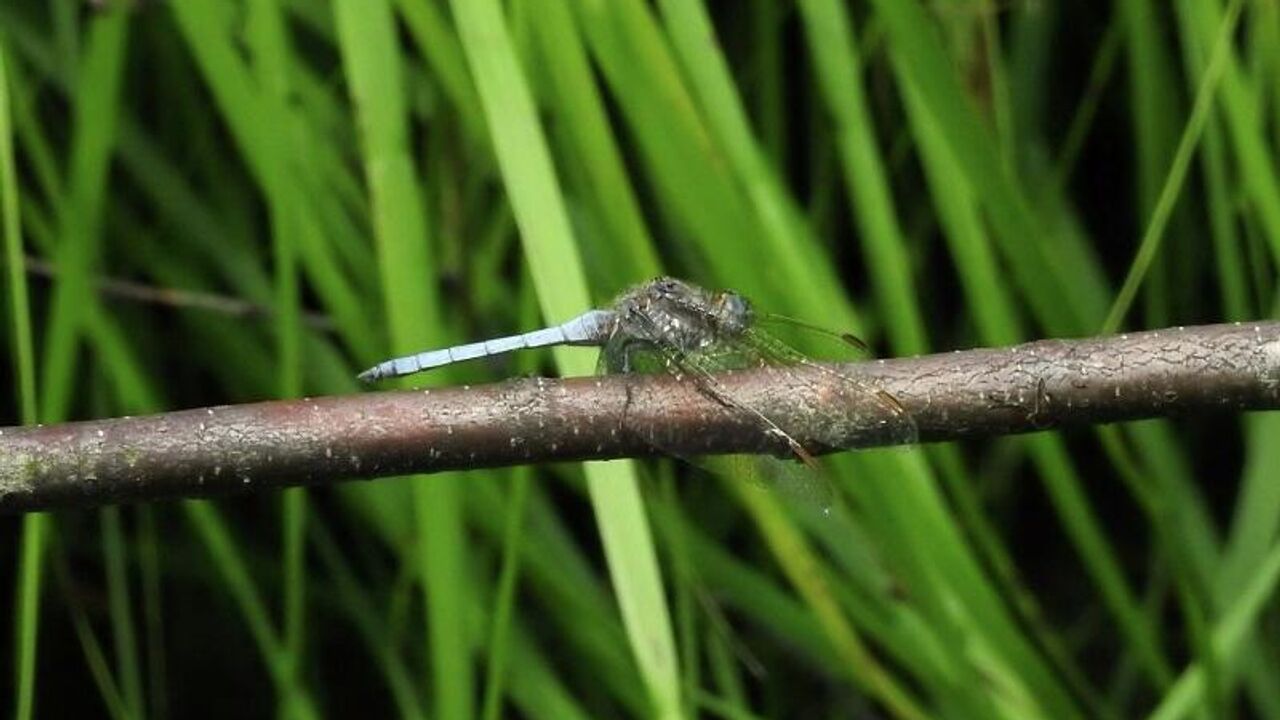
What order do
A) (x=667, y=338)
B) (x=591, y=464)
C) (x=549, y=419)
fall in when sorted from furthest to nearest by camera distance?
1. (x=667, y=338)
2. (x=591, y=464)
3. (x=549, y=419)

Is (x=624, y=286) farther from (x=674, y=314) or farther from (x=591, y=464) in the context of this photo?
(x=591, y=464)

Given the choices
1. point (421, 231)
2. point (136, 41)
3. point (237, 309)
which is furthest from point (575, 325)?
point (136, 41)

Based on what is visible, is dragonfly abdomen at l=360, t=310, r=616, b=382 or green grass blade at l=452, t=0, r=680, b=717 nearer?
green grass blade at l=452, t=0, r=680, b=717

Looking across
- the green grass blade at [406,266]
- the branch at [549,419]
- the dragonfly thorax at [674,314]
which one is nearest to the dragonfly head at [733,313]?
the dragonfly thorax at [674,314]

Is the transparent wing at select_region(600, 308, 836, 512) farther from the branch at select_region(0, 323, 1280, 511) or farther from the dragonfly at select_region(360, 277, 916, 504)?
the branch at select_region(0, 323, 1280, 511)

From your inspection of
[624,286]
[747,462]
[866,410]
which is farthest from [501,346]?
[866,410]

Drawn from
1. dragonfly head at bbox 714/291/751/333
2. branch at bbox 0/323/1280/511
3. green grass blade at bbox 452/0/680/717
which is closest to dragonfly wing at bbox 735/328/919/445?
branch at bbox 0/323/1280/511

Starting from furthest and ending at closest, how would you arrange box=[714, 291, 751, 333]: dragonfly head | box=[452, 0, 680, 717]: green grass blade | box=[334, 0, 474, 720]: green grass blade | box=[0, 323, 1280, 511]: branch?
box=[714, 291, 751, 333]: dragonfly head, box=[334, 0, 474, 720]: green grass blade, box=[452, 0, 680, 717]: green grass blade, box=[0, 323, 1280, 511]: branch

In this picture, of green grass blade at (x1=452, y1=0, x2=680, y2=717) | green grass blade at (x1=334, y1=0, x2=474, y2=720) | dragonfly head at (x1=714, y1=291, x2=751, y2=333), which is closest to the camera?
green grass blade at (x1=452, y1=0, x2=680, y2=717)
